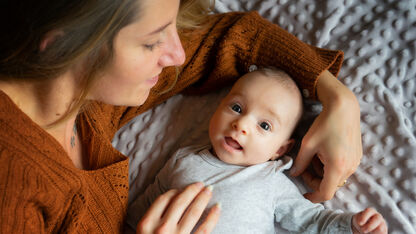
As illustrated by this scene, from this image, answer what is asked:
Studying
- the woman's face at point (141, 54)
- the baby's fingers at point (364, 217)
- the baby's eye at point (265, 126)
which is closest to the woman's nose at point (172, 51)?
the woman's face at point (141, 54)

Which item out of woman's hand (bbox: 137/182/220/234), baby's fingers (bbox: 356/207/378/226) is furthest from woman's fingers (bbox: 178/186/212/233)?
baby's fingers (bbox: 356/207/378/226)

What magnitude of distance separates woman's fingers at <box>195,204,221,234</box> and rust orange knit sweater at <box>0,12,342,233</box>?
23cm

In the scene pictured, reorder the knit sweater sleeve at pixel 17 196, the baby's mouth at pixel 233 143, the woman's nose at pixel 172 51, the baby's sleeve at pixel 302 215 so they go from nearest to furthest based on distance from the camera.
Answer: the knit sweater sleeve at pixel 17 196 → the woman's nose at pixel 172 51 → the baby's sleeve at pixel 302 215 → the baby's mouth at pixel 233 143

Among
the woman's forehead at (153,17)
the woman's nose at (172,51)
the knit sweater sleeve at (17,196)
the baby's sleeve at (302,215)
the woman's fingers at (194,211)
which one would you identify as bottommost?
the baby's sleeve at (302,215)

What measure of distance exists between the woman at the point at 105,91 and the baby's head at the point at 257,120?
7 cm

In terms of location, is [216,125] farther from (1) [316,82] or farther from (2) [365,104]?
(2) [365,104]

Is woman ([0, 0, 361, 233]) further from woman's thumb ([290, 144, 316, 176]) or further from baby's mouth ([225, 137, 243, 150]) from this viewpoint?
baby's mouth ([225, 137, 243, 150])

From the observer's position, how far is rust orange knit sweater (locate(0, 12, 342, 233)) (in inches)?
26.7

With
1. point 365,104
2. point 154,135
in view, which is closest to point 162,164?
point 154,135

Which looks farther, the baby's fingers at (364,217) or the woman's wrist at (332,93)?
the woman's wrist at (332,93)

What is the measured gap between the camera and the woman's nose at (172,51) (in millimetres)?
784

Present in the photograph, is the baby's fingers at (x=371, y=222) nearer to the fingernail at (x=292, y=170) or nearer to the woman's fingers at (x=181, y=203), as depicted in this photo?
the fingernail at (x=292, y=170)

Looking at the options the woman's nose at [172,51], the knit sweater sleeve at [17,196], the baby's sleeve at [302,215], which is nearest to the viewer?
the knit sweater sleeve at [17,196]

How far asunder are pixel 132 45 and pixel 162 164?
1.72 feet
